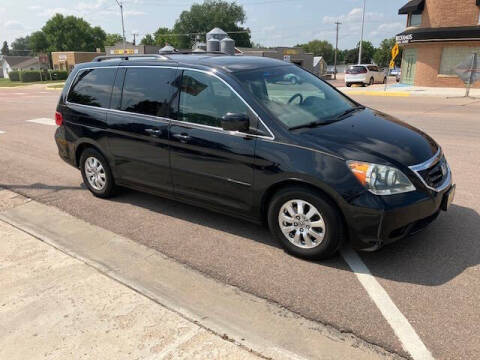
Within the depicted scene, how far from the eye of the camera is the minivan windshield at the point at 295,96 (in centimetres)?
410

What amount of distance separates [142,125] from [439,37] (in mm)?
27052

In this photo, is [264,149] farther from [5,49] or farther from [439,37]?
[5,49]

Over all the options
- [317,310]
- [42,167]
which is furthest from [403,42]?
[317,310]

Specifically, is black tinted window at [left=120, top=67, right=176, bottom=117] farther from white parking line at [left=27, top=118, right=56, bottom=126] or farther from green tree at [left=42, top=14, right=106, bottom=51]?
green tree at [left=42, top=14, right=106, bottom=51]

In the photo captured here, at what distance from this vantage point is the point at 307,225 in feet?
12.3

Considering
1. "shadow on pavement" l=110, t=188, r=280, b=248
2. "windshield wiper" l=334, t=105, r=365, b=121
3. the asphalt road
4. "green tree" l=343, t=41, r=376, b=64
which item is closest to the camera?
the asphalt road

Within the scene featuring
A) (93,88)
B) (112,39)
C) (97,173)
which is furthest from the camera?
(112,39)

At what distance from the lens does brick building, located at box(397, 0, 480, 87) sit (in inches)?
1014

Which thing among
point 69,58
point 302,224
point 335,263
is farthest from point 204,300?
point 69,58

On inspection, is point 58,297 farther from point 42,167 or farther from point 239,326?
point 42,167

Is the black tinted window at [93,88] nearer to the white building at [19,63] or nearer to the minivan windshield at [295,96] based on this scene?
the minivan windshield at [295,96]

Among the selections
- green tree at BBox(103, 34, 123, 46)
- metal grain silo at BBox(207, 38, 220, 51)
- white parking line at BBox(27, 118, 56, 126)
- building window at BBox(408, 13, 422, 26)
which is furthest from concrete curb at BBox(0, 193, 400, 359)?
green tree at BBox(103, 34, 123, 46)

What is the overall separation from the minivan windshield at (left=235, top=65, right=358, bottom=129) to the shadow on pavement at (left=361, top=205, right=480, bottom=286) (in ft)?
4.60

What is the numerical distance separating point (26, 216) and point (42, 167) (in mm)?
2565
